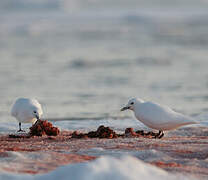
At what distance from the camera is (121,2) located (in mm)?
49688

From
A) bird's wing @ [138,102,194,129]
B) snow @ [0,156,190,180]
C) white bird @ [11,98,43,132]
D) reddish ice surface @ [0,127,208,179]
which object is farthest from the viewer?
white bird @ [11,98,43,132]

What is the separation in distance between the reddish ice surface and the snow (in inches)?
24.4

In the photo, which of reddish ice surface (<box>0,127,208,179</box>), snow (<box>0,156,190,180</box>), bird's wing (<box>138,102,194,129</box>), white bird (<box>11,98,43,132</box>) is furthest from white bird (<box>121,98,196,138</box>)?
snow (<box>0,156,190,180</box>)

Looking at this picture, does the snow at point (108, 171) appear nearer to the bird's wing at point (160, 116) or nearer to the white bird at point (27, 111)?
the bird's wing at point (160, 116)

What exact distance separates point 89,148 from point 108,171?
224 centimetres

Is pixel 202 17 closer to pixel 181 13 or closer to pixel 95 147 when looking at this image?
pixel 181 13

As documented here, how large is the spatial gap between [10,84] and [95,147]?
29.3 feet

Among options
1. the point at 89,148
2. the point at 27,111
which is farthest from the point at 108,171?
the point at 27,111

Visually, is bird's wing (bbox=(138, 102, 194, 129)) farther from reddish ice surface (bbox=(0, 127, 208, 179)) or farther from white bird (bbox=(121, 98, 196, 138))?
reddish ice surface (bbox=(0, 127, 208, 179))

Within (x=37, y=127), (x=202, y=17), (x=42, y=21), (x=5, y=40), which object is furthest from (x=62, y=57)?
(x=202, y=17)

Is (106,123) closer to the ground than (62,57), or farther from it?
closer to the ground

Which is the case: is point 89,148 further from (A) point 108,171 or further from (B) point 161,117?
(A) point 108,171

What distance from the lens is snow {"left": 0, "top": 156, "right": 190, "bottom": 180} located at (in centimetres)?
469

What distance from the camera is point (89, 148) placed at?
696cm
